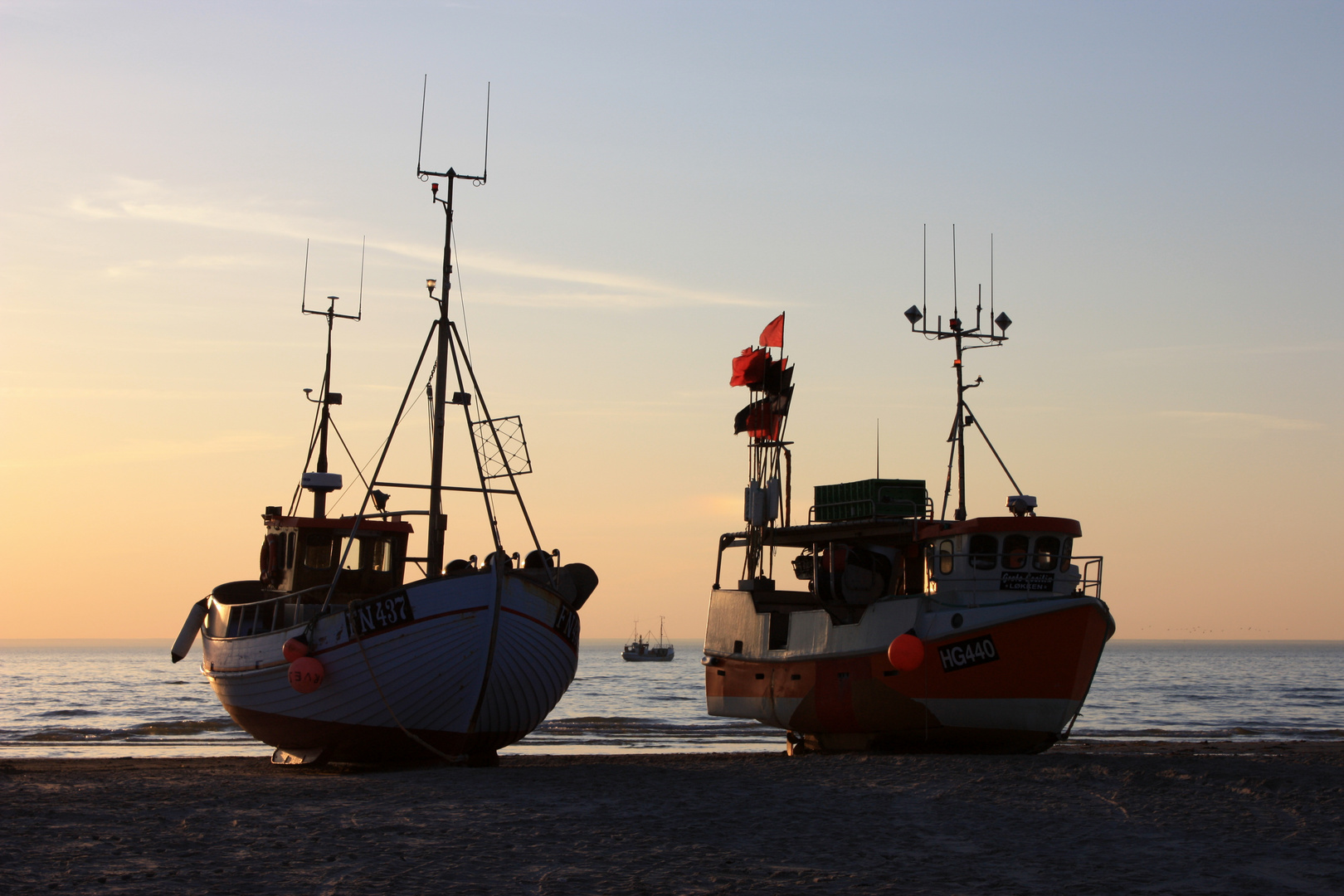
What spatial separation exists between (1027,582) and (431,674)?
12.2m

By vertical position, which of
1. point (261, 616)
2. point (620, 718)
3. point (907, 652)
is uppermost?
point (261, 616)

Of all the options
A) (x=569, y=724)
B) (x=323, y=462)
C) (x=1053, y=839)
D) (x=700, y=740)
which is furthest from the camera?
(x=569, y=724)

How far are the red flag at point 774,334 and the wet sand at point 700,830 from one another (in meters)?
13.6

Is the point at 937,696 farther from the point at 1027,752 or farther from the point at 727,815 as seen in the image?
the point at 727,815

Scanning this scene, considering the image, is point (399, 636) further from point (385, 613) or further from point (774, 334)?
point (774, 334)

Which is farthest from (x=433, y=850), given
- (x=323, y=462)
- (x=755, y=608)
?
(x=323, y=462)

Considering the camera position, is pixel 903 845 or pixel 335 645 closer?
pixel 903 845

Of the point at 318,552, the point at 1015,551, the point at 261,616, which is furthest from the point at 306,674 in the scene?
the point at 1015,551

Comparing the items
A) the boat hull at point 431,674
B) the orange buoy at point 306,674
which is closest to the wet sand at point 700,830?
the boat hull at point 431,674

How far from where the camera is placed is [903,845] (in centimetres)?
1396

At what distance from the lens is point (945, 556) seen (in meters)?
26.1

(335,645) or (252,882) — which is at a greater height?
(335,645)

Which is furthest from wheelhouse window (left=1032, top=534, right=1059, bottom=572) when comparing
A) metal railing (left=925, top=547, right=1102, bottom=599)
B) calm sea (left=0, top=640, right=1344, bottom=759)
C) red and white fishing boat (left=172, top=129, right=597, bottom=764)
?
calm sea (left=0, top=640, right=1344, bottom=759)

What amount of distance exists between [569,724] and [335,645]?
34.1 meters
